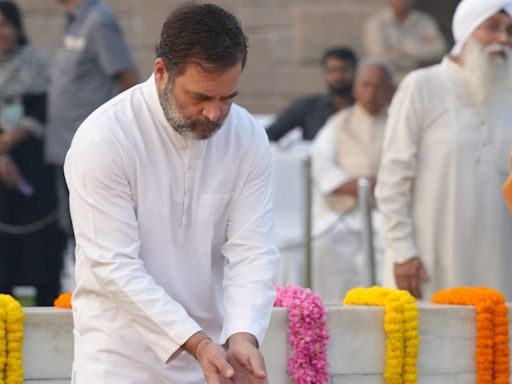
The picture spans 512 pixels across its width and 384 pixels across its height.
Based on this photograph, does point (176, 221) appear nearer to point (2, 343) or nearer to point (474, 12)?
point (2, 343)

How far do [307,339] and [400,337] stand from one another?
36 centimetres

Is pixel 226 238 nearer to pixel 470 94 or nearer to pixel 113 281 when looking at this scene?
pixel 113 281

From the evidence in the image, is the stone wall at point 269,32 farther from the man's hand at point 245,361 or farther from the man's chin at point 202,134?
the man's hand at point 245,361

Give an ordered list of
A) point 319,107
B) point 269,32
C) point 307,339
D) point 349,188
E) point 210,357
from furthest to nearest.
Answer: point 269,32
point 319,107
point 349,188
point 307,339
point 210,357

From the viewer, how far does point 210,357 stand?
4484mm

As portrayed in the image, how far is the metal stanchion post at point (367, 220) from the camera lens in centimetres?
937

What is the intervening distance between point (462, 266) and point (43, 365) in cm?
223

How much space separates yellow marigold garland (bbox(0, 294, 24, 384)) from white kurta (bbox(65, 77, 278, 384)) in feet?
3.23

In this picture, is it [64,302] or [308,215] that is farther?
[308,215]

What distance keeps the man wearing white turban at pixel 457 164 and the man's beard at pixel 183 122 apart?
2780mm

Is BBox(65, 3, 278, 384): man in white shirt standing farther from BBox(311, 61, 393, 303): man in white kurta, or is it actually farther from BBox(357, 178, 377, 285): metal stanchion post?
BBox(311, 61, 393, 303): man in white kurta

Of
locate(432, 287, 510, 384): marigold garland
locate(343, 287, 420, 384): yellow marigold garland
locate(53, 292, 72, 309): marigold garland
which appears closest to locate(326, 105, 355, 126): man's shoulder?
locate(432, 287, 510, 384): marigold garland

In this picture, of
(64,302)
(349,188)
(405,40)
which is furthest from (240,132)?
(405,40)

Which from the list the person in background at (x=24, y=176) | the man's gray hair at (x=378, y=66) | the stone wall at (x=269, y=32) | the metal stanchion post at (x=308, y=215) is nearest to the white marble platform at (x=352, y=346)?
the metal stanchion post at (x=308, y=215)
